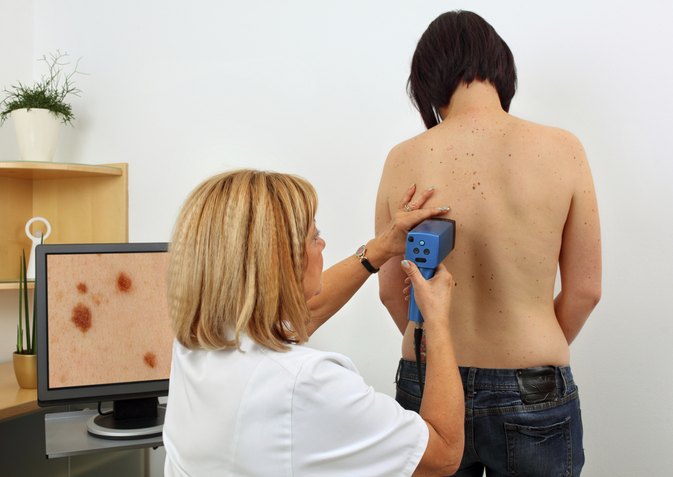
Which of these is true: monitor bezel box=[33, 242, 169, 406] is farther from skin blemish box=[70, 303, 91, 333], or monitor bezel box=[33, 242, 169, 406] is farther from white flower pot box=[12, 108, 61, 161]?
white flower pot box=[12, 108, 61, 161]

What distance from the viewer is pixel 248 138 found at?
7.23 ft

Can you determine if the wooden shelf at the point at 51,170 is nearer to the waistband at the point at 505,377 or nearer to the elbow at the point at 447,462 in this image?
the waistband at the point at 505,377

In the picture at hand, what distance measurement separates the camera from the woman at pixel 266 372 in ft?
2.77

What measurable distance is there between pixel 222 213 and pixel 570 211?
30.0 inches

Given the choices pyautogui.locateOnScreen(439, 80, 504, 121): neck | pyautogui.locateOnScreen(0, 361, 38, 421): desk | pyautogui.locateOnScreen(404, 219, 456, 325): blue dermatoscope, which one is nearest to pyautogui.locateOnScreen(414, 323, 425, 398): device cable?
pyautogui.locateOnScreen(404, 219, 456, 325): blue dermatoscope

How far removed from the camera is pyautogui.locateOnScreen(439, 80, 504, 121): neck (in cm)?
137

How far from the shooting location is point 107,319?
1.69 meters

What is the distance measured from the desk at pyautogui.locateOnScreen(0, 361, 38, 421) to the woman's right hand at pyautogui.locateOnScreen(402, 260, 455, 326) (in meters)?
1.29

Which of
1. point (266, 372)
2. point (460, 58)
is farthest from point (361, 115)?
point (266, 372)

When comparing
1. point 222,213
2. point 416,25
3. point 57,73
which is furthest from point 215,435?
point 57,73

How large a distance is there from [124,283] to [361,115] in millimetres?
867

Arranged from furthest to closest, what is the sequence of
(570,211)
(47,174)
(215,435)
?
(47,174) < (570,211) < (215,435)

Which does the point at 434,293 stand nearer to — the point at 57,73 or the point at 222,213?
the point at 222,213

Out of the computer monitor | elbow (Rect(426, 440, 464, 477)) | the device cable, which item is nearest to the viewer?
elbow (Rect(426, 440, 464, 477))
